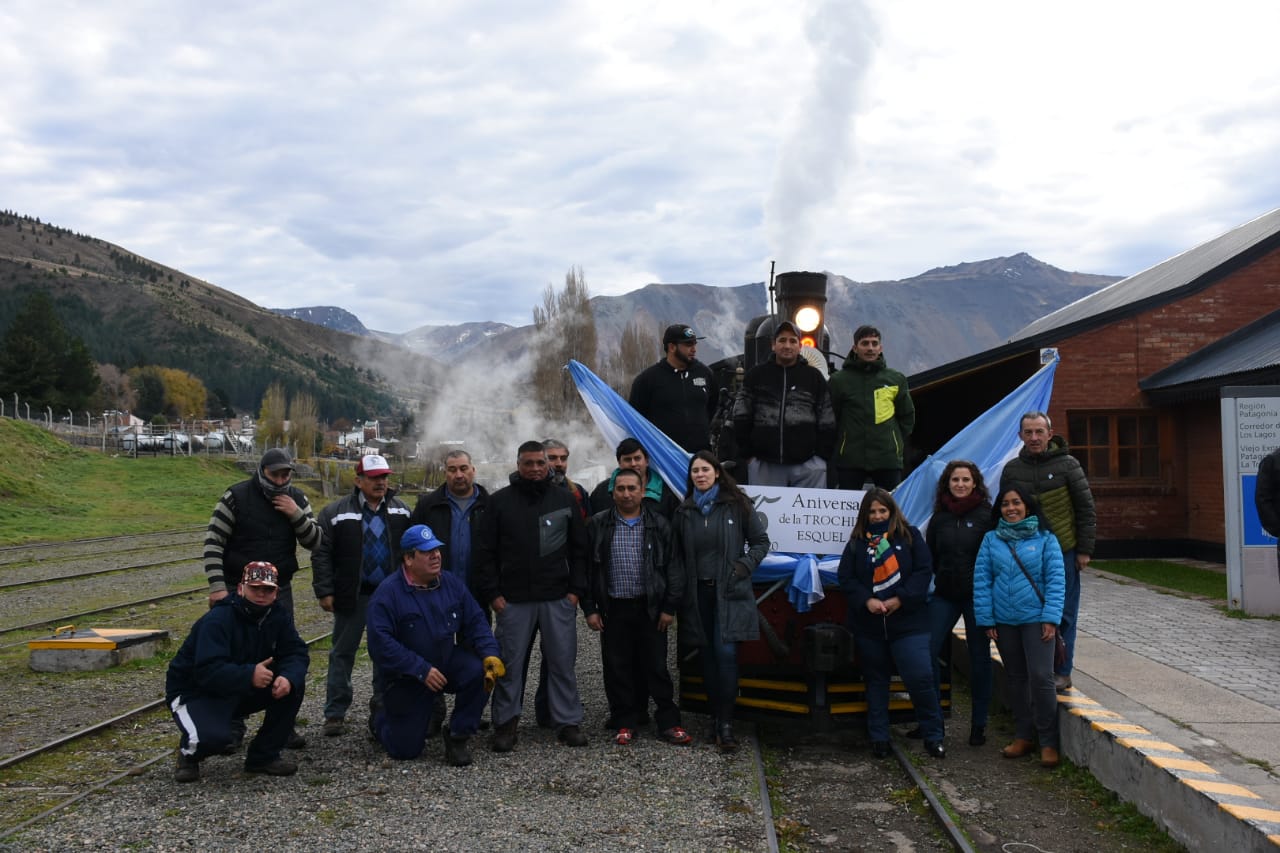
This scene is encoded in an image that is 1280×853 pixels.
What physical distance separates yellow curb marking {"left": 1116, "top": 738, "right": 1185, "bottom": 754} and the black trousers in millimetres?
2777

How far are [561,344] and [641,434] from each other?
47.3 meters

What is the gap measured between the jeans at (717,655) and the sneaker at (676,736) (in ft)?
0.86

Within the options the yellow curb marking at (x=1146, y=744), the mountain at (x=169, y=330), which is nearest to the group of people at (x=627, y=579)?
the yellow curb marking at (x=1146, y=744)

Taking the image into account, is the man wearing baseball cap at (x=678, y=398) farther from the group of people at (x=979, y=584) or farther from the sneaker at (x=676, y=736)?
the sneaker at (x=676, y=736)

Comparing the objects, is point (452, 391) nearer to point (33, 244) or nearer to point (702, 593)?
point (702, 593)

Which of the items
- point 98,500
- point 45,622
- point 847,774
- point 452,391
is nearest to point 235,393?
point 452,391

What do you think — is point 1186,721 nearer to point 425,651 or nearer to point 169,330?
point 425,651

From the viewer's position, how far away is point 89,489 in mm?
35625

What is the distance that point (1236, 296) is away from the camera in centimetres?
1638

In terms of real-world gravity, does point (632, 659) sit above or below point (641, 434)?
below

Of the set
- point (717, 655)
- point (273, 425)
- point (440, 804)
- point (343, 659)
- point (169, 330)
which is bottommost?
point (440, 804)

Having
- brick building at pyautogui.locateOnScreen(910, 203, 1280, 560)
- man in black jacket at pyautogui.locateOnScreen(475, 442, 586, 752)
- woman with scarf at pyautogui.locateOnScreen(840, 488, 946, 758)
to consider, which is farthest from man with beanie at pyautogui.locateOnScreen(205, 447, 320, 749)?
brick building at pyautogui.locateOnScreen(910, 203, 1280, 560)

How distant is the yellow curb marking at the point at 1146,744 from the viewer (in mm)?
5435

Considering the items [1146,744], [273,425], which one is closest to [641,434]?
[1146,744]
